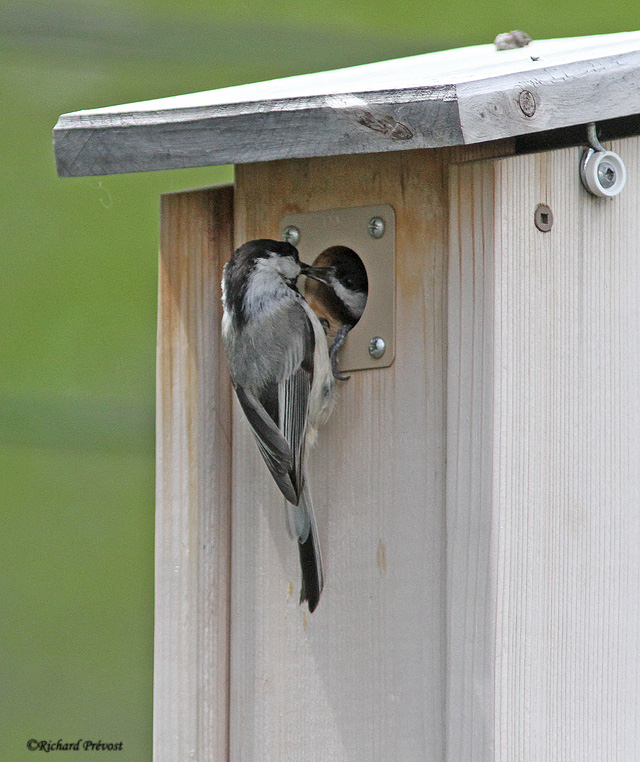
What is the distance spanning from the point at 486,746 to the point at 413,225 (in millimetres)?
672

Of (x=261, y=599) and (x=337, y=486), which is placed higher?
(x=337, y=486)

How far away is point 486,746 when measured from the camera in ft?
5.08

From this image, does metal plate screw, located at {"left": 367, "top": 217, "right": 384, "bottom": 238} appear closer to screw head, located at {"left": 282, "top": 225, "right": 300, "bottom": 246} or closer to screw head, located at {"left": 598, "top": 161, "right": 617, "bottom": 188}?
screw head, located at {"left": 282, "top": 225, "right": 300, "bottom": 246}

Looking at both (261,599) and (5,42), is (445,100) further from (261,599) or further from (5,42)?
(5,42)

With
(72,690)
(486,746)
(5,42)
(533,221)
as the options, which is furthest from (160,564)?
(5,42)

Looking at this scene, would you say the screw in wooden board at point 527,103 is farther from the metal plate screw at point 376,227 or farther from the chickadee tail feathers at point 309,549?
the chickadee tail feathers at point 309,549

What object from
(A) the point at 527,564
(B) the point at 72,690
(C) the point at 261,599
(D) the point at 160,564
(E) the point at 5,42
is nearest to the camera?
(A) the point at 527,564

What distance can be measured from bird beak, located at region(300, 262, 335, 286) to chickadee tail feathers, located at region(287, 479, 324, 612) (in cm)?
30

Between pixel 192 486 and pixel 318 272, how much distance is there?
0.40 metres

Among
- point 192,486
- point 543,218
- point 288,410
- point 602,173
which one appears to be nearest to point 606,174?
point 602,173

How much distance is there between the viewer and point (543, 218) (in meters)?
1.62

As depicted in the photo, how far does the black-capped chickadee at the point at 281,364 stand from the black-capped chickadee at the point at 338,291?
0.07 metres

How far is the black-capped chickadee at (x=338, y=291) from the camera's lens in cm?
184

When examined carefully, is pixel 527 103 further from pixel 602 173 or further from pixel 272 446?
pixel 272 446
